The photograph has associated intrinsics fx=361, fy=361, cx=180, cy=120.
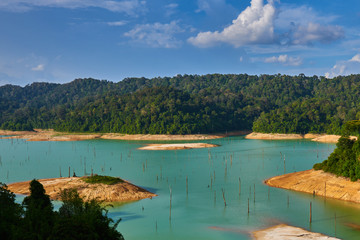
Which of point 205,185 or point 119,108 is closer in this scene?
point 205,185

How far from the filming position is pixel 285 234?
3209cm

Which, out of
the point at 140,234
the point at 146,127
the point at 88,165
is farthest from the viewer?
the point at 146,127

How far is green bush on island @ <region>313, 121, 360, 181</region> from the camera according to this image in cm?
4450

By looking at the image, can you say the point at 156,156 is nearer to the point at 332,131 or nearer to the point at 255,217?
the point at 255,217

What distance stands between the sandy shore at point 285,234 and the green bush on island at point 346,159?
49.1ft

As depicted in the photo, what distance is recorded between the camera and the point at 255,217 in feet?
123

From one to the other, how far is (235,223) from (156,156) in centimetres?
5097

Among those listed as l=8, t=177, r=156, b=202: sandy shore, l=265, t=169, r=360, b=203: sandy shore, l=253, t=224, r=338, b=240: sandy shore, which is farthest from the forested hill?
l=253, t=224, r=338, b=240: sandy shore

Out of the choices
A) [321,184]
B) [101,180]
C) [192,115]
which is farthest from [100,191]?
[192,115]

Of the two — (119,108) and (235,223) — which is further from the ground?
(119,108)

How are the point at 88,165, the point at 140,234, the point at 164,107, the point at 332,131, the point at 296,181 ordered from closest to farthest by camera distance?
the point at 140,234, the point at 296,181, the point at 88,165, the point at 332,131, the point at 164,107

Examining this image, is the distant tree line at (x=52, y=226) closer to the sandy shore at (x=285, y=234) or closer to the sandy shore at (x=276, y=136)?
the sandy shore at (x=285, y=234)

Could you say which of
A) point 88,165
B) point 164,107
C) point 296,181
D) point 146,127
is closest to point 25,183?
point 88,165

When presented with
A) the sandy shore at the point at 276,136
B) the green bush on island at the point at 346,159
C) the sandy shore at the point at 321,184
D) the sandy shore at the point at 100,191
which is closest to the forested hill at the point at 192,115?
the sandy shore at the point at 276,136
